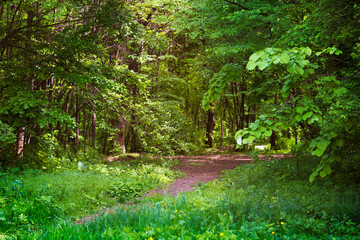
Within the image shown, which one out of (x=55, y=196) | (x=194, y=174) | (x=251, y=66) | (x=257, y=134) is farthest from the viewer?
(x=194, y=174)

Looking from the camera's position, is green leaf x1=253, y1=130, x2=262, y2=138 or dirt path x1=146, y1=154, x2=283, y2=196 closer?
green leaf x1=253, y1=130, x2=262, y2=138

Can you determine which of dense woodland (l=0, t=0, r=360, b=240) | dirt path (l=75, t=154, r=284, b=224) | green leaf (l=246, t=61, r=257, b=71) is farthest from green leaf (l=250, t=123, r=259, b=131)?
dirt path (l=75, t=154, r=284, b=224)

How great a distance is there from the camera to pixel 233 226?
3.87 metres

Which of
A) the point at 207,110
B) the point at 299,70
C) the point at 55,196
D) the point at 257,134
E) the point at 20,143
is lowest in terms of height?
the point at 55,196

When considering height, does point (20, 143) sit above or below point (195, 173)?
above

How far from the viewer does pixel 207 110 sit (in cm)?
388

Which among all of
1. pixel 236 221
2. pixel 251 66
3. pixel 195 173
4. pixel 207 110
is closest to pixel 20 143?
pixel 195 173

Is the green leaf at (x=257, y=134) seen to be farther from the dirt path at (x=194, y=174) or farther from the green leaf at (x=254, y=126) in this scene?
the dirt path at (x=194, y=174)

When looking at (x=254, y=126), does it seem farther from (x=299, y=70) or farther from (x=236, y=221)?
(x=236, y=221)

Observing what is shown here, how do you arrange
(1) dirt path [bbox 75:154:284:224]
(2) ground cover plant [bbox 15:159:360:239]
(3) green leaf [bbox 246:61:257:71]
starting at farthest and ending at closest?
(1) dirt path [bbox 75:154:284:224] < (2) ground cover plant [bbox 15:159:360:239] < (3) green leaf [bbox 246:61:257:71]

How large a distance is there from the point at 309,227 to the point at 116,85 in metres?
6.90

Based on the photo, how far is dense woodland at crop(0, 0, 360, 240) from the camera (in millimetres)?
3465

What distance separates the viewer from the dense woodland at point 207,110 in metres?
3.46

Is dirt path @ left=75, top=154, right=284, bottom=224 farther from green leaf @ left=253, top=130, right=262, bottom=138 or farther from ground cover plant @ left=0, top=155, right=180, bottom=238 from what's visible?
green leaf @ left=253, top=130, right=262, bottom=138
